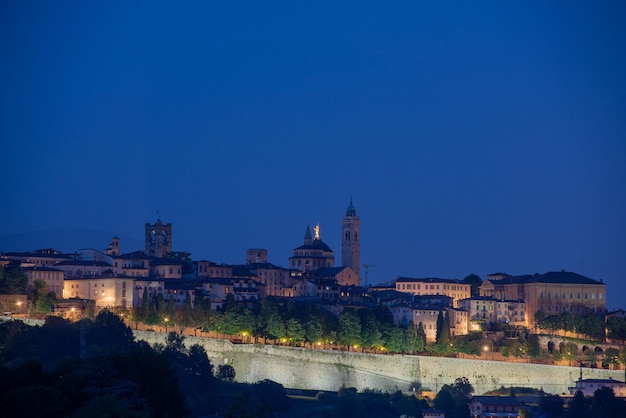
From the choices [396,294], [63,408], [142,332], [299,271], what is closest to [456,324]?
[396,294]

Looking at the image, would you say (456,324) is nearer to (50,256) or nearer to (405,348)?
(405,348)

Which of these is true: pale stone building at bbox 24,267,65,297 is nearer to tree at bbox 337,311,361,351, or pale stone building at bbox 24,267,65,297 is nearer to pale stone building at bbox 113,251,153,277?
pale stone building at bbox 113,251,153,277

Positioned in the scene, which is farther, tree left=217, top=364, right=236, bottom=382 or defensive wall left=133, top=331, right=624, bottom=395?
defensive wall left=133, top=331, right=624, bottom=395

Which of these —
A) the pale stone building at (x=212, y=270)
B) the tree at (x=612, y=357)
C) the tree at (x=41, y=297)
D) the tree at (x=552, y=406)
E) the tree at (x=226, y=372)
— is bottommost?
the tree at (x=552, y=406)

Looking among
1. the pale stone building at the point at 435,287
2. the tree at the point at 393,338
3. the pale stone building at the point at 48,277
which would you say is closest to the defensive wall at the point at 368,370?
the tree at the point at 393,338

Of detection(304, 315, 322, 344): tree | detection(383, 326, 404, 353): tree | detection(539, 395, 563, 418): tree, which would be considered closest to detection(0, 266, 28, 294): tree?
detection(304, 315, 322, 344): tree

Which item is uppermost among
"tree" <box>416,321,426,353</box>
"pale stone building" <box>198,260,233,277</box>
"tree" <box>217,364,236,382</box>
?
"pale stone building" <box>198,260,233,277</box>

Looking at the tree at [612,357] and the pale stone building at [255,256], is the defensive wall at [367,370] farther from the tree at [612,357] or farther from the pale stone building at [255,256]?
the pale stone building at [255,256]

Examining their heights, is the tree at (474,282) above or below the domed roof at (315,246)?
below

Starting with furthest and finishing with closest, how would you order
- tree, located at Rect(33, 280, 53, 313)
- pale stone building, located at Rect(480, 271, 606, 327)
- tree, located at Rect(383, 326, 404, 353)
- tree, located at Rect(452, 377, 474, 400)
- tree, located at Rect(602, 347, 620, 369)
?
pale stone building, located at Rect(480, 271, 606, 327) → tree, located at Rect(602, 347, 620, 369) → tree, located at Rect(383, 326, 404, 353) → tree, located at Rect(33, 280, 53, 313) → tree, located at Rect(452, 377, 474, 400)
